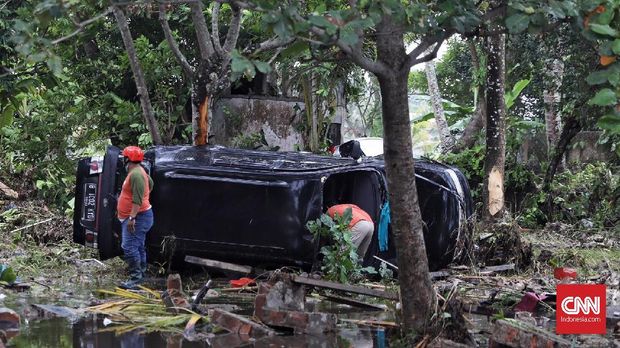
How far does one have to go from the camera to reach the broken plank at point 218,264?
10805mm

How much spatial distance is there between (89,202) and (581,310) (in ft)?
21.2

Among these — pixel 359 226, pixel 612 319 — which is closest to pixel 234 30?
pixel 359 226

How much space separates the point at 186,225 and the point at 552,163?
993 centimetres

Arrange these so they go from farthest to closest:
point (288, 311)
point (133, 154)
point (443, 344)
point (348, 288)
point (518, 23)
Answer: point (133, 154) < point (348, 288) < point (288, 311) < point (443, 344) < point (518, 23)

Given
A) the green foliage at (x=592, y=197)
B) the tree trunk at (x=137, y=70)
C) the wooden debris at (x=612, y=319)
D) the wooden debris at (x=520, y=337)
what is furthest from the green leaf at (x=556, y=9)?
the green foliage at (x=592, y=197)

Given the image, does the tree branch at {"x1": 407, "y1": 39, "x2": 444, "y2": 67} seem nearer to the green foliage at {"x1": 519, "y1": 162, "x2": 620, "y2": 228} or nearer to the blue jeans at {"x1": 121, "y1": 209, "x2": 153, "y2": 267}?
the blue jeans at {"x1": 121, "y1": 209, "x2": 153, "y2": 267}

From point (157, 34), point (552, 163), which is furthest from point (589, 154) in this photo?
point (157, 34)

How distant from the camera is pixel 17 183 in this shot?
1678cm

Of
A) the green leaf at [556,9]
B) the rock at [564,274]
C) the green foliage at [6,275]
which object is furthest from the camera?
the rock at [564,274]

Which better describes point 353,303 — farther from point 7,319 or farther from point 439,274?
point 7,319

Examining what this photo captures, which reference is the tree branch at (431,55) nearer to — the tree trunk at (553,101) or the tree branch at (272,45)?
the tree branch at (272,45)

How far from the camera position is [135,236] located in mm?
10758

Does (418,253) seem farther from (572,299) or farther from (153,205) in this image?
(153,205)

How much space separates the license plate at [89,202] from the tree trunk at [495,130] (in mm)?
6872
